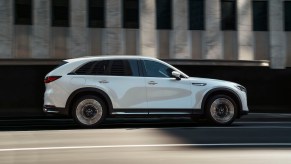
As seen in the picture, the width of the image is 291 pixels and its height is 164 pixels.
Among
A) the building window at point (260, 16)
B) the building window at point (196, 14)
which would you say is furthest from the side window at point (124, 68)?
the building window at point (260, 16)

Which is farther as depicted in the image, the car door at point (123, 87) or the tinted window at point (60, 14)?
the tinted window at point (60, 14)

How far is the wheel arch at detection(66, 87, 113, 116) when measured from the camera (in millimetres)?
11164

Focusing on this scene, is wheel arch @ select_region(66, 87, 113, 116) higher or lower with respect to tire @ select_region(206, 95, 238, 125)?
higher

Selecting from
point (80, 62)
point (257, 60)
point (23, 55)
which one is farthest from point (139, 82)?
point (257, 60)

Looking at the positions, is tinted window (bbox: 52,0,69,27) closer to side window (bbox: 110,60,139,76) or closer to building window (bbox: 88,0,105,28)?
building window (bbox: 88,0,105,28)

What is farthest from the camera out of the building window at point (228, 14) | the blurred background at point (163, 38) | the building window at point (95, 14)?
the building window at point (228, 14)

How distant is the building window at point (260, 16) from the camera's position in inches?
843

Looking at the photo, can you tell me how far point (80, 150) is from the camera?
760 centimetres

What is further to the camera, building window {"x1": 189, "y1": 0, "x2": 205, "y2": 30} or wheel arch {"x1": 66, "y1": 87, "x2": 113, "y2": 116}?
building window {"x1": 189, "y1": 0, "x2": 205, "y2": 30}

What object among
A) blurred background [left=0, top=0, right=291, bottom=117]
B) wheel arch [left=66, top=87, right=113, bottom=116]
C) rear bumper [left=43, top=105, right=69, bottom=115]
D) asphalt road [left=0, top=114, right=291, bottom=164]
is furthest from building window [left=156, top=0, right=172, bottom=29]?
asphalt road [left=0, top=114, right=291, bottom=164]

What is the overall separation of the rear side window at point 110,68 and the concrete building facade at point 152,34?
889cm

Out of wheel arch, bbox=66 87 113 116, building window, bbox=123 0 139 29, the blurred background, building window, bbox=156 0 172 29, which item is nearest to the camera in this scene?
wheel arch, bbox=66 87 113 116

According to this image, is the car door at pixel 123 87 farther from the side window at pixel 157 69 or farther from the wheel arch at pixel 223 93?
the wheel arch at pixel 223 93

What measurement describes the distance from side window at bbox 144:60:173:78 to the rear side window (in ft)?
0.88
